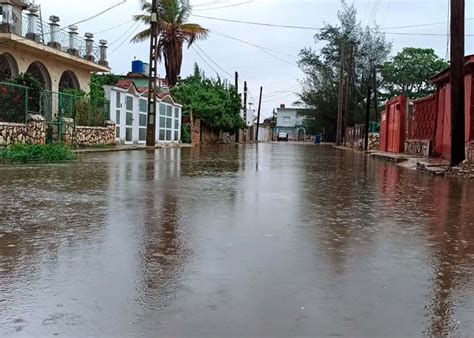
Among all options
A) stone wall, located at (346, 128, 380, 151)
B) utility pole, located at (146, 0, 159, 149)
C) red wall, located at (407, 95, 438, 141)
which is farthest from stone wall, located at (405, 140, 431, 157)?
utility pole, located at (146, 0, 159, 149)

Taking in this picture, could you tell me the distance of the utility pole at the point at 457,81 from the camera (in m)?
15.1

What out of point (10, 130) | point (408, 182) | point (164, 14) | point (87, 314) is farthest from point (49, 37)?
point (87, 314)

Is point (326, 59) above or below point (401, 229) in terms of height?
above

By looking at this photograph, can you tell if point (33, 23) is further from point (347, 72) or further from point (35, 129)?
point (347, 72)

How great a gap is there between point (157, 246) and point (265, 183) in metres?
6.93

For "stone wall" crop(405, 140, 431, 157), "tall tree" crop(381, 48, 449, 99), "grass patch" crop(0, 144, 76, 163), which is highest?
"tall tree" crop(381, 48, 449, 99)

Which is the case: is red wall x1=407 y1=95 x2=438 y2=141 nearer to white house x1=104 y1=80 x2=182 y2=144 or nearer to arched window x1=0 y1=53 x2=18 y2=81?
white house x1=104 y1=80 x2=182 y2=144

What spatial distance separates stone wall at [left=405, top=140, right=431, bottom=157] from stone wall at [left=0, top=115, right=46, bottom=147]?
17083 mm

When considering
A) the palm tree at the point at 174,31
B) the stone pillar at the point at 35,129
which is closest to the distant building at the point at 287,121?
the palm tree at the point at 174,31

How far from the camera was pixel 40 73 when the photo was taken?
31.7 m

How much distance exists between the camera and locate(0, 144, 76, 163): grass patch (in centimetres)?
1673

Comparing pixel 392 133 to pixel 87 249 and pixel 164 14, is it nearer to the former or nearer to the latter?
pixel 164 14

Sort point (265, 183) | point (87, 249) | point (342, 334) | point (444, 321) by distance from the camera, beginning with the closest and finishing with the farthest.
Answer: point (342, 334) → point (444, 321) → point (87, 249) → point (265, 183)

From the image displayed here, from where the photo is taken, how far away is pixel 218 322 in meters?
3.69
